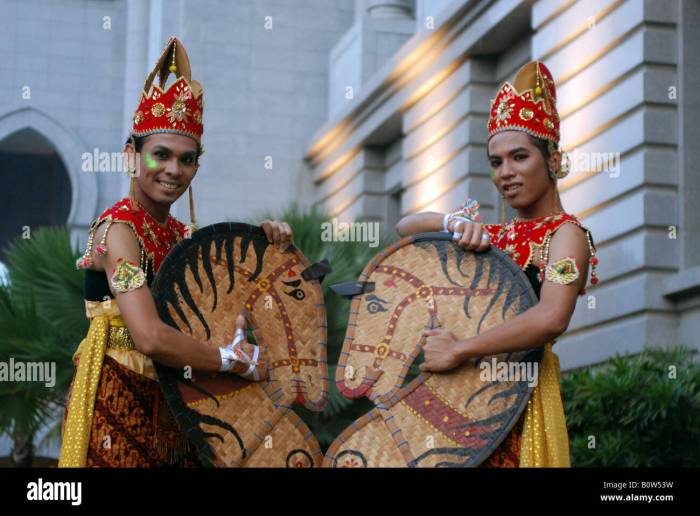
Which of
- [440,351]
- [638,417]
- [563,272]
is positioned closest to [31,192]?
[638,417]

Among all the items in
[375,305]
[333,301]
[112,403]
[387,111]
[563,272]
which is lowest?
[112,403]

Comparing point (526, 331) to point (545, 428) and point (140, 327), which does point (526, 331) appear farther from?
point (140, 327)

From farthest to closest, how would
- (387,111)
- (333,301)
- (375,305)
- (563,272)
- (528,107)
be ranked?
(387,111) < (333,301) < (528,107) < (375,305) < (563,272)

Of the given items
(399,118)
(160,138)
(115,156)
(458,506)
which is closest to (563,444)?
(458,506)

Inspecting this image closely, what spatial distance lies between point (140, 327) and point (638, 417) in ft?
20.1

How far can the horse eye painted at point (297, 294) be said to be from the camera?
5973 mm

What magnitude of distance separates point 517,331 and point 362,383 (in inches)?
26.8

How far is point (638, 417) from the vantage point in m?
10.6

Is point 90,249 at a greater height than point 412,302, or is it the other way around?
point 90,249

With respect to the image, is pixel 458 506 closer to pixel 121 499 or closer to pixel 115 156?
pixel 121 499

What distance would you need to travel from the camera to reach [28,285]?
13.1 metres

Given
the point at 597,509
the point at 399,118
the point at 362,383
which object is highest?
the point at 399,118

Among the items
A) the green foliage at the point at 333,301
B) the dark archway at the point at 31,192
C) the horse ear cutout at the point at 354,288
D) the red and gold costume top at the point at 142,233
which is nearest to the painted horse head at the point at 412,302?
the horse ear cutout at the point at 354,288

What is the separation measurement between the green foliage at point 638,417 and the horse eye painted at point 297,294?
5.24 meters
